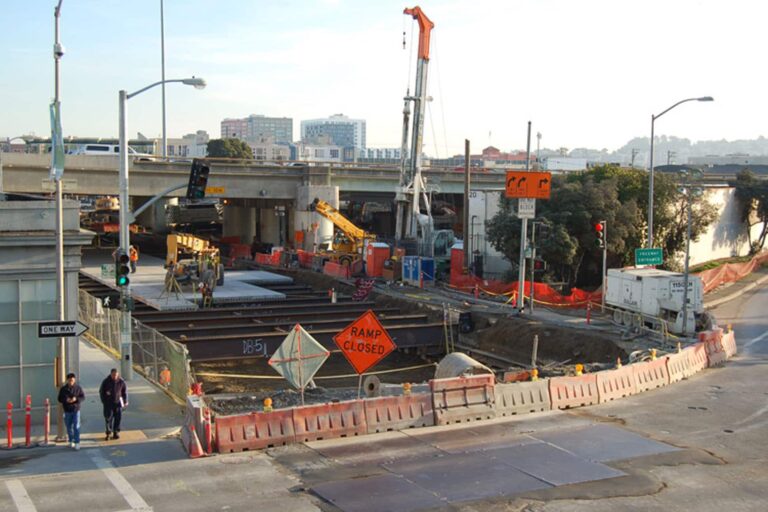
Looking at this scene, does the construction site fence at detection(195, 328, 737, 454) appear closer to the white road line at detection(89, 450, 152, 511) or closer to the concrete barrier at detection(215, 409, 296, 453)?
the concrete barrier at detection(215, 409, 296, 453)

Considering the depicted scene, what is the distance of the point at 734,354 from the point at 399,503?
20393mm

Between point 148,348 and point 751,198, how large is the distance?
51.1 metres

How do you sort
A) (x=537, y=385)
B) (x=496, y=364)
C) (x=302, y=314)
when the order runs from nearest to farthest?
(x=537, y=385), (x=496, y=364), (x=302, y=314)

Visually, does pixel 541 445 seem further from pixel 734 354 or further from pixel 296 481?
pixel 734 354

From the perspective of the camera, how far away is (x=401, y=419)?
20141 millimetres

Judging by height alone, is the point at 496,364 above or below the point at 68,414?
below

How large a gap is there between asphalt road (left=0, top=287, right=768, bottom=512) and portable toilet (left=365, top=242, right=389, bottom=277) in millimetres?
33943

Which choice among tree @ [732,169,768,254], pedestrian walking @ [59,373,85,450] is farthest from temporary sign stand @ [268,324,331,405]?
tree @ [732,169,768,254]

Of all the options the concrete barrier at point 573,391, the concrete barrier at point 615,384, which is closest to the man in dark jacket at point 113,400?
the concrete barrier at point 573,391

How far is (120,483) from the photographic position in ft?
51.9

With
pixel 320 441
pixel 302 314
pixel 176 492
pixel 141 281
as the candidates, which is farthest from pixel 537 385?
pixel 141 281

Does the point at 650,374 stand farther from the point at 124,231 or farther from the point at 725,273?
the point at 725,273

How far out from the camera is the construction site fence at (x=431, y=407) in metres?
18.4

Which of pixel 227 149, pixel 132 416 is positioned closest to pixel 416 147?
pixel 132 416
